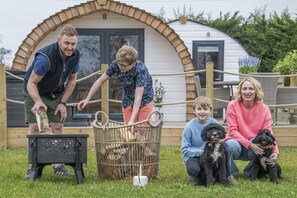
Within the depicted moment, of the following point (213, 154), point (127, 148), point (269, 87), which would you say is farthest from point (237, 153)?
point (269, 87)

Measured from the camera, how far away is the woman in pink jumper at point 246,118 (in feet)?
18.1

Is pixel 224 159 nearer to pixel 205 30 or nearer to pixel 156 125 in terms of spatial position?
pixel 156 125

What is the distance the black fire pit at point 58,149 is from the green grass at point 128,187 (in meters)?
0.21

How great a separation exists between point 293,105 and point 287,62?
336 cm

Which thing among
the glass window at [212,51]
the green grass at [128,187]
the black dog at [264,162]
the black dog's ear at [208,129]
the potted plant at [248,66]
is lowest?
the green grass at [128,187]

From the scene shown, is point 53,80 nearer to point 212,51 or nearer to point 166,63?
point 166,63

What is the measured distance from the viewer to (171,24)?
12.6 metres

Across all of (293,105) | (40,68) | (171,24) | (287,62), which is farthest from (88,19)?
(40,68)

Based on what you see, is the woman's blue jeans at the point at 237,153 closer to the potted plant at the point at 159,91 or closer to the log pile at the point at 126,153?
the log pile at the point at 126,153

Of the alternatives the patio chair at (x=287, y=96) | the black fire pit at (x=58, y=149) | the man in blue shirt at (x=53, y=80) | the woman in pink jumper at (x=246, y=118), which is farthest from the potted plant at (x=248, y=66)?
the black fire pit at (x=58, y=149)

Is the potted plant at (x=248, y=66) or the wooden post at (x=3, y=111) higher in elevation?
the potted plant at (x=248, y=66)

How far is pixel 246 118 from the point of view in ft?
18.3

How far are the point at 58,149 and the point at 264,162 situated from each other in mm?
1935

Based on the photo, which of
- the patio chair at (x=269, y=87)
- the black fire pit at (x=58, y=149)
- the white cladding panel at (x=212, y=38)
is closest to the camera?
the black fire pit at (x=58, y=149)
